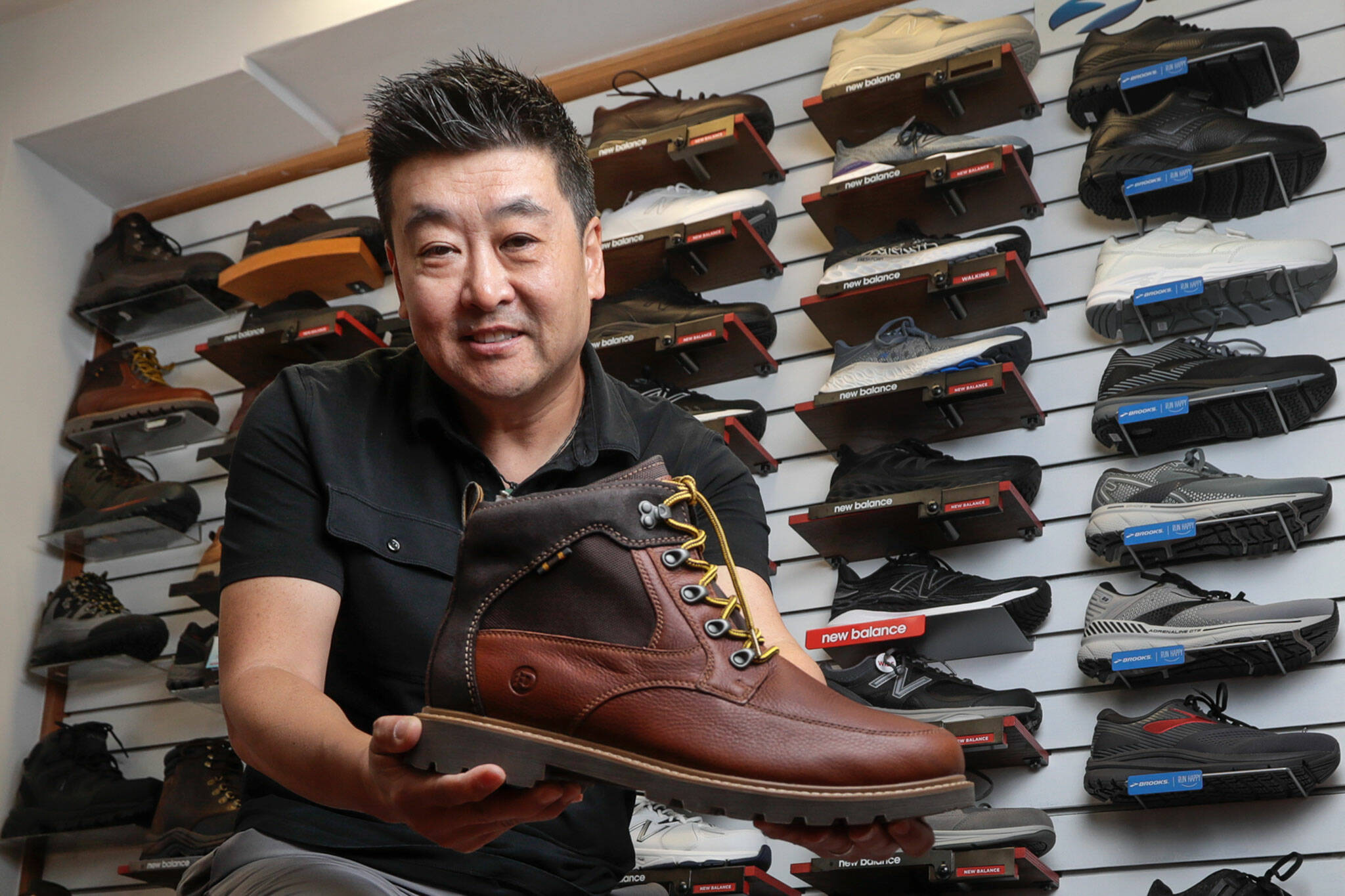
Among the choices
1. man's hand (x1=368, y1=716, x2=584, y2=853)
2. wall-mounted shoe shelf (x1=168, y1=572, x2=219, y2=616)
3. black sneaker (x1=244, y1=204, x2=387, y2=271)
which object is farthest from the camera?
black sneaker (x1=244, y1=204, x2=387, y2=271)

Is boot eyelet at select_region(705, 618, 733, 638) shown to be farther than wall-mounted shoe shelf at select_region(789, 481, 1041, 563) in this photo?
No

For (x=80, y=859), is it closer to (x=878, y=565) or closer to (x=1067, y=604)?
(x=878, y=565)

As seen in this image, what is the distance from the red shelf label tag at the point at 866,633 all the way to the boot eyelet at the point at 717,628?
1788 mm

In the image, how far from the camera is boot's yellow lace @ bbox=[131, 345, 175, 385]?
14.2 ft

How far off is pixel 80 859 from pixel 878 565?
279 centimetres

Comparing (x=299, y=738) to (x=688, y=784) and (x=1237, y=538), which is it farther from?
(x=1237, y=538)

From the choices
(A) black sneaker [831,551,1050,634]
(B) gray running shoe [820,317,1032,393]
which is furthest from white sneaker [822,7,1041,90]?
(A) black sneaker [831,551,1050,634]

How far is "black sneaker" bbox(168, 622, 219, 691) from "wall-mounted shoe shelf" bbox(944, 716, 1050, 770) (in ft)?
7.20

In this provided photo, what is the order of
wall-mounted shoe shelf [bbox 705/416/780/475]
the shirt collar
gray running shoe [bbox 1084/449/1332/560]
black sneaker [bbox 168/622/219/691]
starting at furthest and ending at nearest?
1. black sneaker [bbox 168/622/219/691]
2. wall-mounted shoe shelf [bbox 705/416/780/475]
3. gray running shoe [bbox 1084/449/1332/560]
4. the shirt collar

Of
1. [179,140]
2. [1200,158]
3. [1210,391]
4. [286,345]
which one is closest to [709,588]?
[1210,391]

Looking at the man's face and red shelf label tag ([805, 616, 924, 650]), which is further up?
the man's face

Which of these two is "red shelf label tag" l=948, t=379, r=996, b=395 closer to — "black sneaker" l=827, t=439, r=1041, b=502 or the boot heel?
"black sneaker" l=827, t=439, r=1041, b=502

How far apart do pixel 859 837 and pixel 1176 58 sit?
9.08 ft

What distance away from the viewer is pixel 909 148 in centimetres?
346
